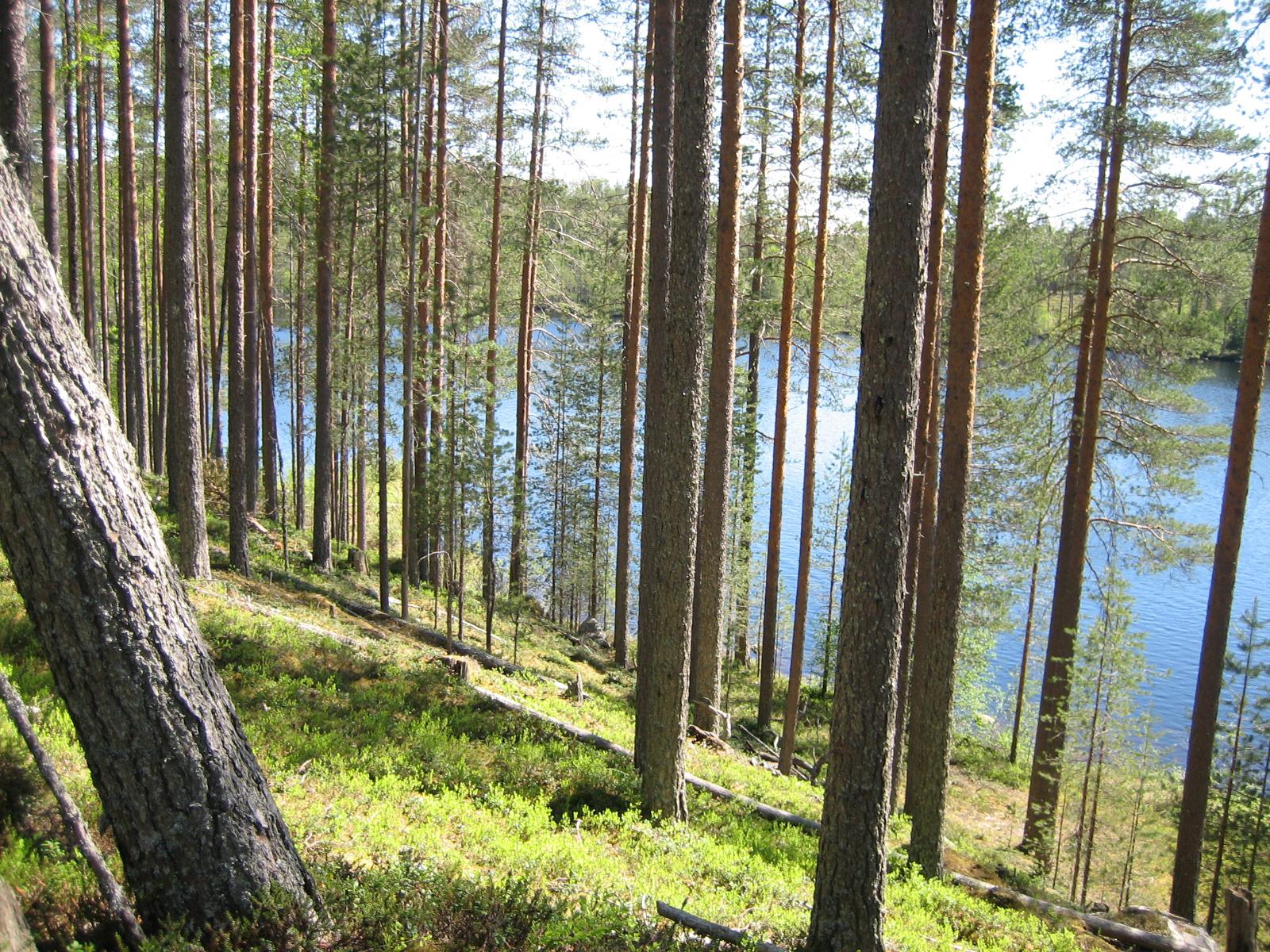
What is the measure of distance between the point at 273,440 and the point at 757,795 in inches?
617

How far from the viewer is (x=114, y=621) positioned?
319 cm

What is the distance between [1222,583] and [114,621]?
471 inches

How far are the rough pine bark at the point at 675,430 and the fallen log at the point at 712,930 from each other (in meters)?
2.45

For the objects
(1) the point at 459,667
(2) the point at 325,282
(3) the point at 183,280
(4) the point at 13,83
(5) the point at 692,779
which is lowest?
(5) the point at 692,779

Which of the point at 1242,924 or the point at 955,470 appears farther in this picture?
the point at 955,470

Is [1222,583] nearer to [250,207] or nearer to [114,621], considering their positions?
[114,621]

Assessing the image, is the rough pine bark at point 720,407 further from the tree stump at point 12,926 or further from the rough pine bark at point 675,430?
the tree stump at point 12,926

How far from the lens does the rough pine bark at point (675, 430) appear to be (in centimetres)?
638

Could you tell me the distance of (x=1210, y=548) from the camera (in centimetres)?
1397

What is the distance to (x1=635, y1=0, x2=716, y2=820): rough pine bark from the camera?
6379 mm

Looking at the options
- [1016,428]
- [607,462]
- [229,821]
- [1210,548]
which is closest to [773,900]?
[229,821]

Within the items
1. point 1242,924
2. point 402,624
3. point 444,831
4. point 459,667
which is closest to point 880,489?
point 444,831

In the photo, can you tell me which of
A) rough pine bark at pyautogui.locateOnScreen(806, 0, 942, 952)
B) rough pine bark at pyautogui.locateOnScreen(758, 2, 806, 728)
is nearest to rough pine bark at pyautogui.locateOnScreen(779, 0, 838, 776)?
rough pine bark at pyautogui.locateOnScreen(758, 2, 806, 728)

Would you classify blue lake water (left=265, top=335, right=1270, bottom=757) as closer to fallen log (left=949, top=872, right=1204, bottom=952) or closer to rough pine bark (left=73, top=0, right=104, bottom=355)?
rough pine bark (left=73, top=0, right=104, bottom=355)
